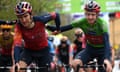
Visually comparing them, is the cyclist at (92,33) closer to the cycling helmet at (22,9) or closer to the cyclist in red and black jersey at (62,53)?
the cycling helmet at (22,9)

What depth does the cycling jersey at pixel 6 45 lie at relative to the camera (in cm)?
1322

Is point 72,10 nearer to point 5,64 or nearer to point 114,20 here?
point 5,64

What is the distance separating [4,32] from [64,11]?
2456 centimetres

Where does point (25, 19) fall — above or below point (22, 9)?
below

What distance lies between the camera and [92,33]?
10781 millimetres

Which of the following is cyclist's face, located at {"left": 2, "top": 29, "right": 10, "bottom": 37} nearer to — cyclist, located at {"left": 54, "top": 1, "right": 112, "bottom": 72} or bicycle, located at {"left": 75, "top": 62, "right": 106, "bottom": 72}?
cyclist, located at {"left": 54, "top": 1, "right": 112, "bottom": 72}

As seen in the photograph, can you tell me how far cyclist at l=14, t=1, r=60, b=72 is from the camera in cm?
970

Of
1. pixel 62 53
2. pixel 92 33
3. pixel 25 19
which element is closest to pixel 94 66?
pixel 92 33

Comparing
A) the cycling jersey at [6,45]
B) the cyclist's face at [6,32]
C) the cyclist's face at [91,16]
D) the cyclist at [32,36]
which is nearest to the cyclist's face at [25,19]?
the cyclist at [32,36]

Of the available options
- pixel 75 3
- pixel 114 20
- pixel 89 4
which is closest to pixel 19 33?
pixel 89 4

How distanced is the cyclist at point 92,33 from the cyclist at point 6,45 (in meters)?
2.65

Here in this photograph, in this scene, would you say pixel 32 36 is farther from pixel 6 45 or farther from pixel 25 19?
pixel 6 45

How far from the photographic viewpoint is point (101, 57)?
1108 centimetres

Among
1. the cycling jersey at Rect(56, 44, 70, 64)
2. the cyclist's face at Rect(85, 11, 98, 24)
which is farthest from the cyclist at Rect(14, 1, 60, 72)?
A: the cycling jersey at Rect(56, 44, 70, 64)
